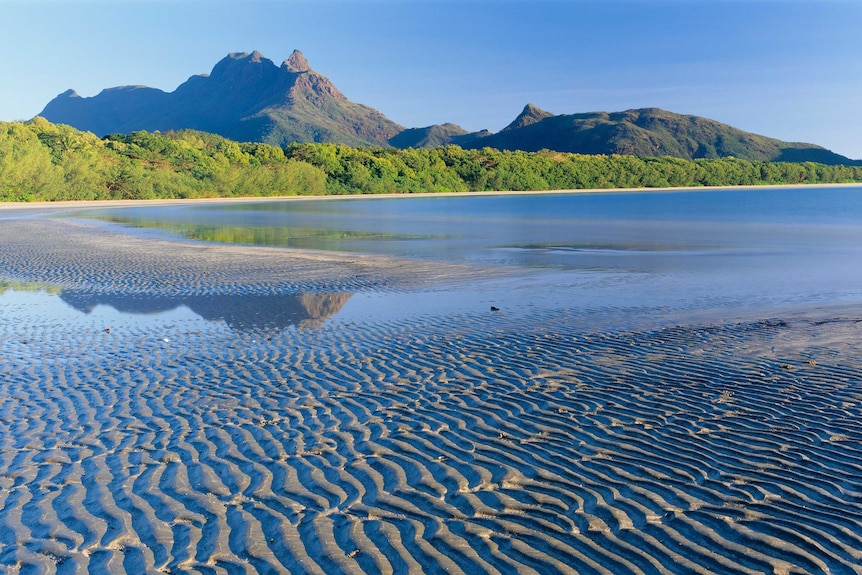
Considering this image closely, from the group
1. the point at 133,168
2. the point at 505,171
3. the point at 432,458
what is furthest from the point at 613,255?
the point at 505,171

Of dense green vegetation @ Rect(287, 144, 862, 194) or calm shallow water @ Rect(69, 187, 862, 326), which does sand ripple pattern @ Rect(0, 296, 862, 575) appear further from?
dense green vegetation @ Rect(287, 144, 862, 194)

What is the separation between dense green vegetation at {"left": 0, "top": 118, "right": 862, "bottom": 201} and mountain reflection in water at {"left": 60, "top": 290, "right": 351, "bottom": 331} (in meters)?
56.7

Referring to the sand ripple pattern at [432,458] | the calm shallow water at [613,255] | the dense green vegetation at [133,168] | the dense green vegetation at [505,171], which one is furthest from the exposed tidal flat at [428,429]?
the dense green vegetation at [505,171]

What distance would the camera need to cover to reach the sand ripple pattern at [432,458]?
4.49 m

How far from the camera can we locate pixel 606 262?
74.4 feet

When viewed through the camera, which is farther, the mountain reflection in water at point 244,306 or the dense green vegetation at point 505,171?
the dense green vegetation at point 505,171

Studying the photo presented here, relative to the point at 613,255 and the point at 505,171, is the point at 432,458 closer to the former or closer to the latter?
the point at 613,255

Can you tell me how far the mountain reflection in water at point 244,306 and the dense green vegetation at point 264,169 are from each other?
56.7 metres

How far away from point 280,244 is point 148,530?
79.1ft

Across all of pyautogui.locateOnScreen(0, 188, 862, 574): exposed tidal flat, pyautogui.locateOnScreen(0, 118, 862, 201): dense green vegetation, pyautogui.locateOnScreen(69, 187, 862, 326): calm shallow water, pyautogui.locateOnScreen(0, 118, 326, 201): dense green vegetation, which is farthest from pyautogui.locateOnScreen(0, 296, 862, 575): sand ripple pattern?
pyautogui.locateOnScreen(0, 118, 862, 201): dense green vegetation

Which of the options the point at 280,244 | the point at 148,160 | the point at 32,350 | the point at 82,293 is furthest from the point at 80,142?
the point at 32,350

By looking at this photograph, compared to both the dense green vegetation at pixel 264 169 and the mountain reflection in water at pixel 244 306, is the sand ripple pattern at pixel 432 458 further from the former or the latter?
the dense green vegetation at pixel 264 169

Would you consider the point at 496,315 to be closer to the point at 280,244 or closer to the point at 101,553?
the point at 101,553

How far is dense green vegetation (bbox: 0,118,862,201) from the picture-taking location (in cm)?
6994
